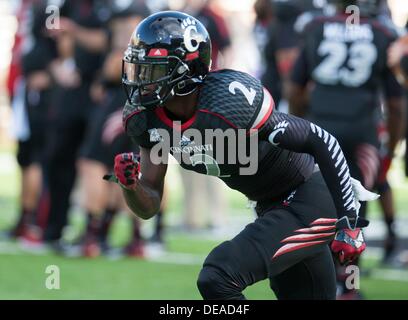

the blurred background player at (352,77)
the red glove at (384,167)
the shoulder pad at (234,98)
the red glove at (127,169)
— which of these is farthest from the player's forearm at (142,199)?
the red glove at (384,167)

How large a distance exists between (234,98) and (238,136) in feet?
0.57

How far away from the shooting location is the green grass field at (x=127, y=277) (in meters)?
6.95

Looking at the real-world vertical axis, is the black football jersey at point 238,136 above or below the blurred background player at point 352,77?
below

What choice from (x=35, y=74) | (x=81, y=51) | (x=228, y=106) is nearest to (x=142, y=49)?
(x=228, y=106)

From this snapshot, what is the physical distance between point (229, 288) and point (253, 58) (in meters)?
11.8

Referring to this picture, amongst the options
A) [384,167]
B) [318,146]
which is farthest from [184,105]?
[384,167]

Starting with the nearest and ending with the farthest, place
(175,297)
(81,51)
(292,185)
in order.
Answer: (292,185) → (175,297) → (81,51)

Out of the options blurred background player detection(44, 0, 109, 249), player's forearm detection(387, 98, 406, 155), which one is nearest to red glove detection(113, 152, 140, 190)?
player's forearm detection(387, 98, 406, 155)

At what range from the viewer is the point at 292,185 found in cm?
496

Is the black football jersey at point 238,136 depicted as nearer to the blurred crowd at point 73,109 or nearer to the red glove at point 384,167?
the red glove at point 384,167

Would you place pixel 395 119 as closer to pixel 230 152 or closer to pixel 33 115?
pixel 230 152

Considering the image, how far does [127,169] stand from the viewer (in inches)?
178
